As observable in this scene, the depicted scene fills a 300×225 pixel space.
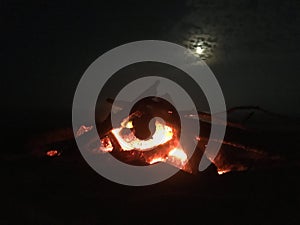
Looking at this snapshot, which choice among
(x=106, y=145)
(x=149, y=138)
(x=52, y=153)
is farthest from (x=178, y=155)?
(x=52, y=153)

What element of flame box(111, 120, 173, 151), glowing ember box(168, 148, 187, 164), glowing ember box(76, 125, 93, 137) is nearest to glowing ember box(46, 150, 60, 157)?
glowing ember box(76, 125, 93, 137)

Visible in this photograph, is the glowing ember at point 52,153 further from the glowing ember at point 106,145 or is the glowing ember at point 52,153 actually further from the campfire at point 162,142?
the glowing ember at point 106,145

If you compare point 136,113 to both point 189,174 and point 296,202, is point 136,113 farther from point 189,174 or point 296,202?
point 296,202

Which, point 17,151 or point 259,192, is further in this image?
point 17,151

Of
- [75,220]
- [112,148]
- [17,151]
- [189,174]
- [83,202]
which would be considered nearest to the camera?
[75,220]

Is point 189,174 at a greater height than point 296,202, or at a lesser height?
greater

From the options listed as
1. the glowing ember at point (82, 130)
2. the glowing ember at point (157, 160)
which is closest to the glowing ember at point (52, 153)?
the glowing ember at point (82, 130)

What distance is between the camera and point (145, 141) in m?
6.12

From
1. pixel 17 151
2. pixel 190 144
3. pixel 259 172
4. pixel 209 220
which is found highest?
pixel 17 151

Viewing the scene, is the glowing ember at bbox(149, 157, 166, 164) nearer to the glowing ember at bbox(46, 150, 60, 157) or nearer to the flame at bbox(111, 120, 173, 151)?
the flame at bbox(111, 120, 173, 151)

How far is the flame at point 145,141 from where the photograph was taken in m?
6.11

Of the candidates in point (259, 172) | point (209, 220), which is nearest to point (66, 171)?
point (209, 220)

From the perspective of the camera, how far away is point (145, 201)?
4.61 metres

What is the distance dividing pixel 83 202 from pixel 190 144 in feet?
6.93
